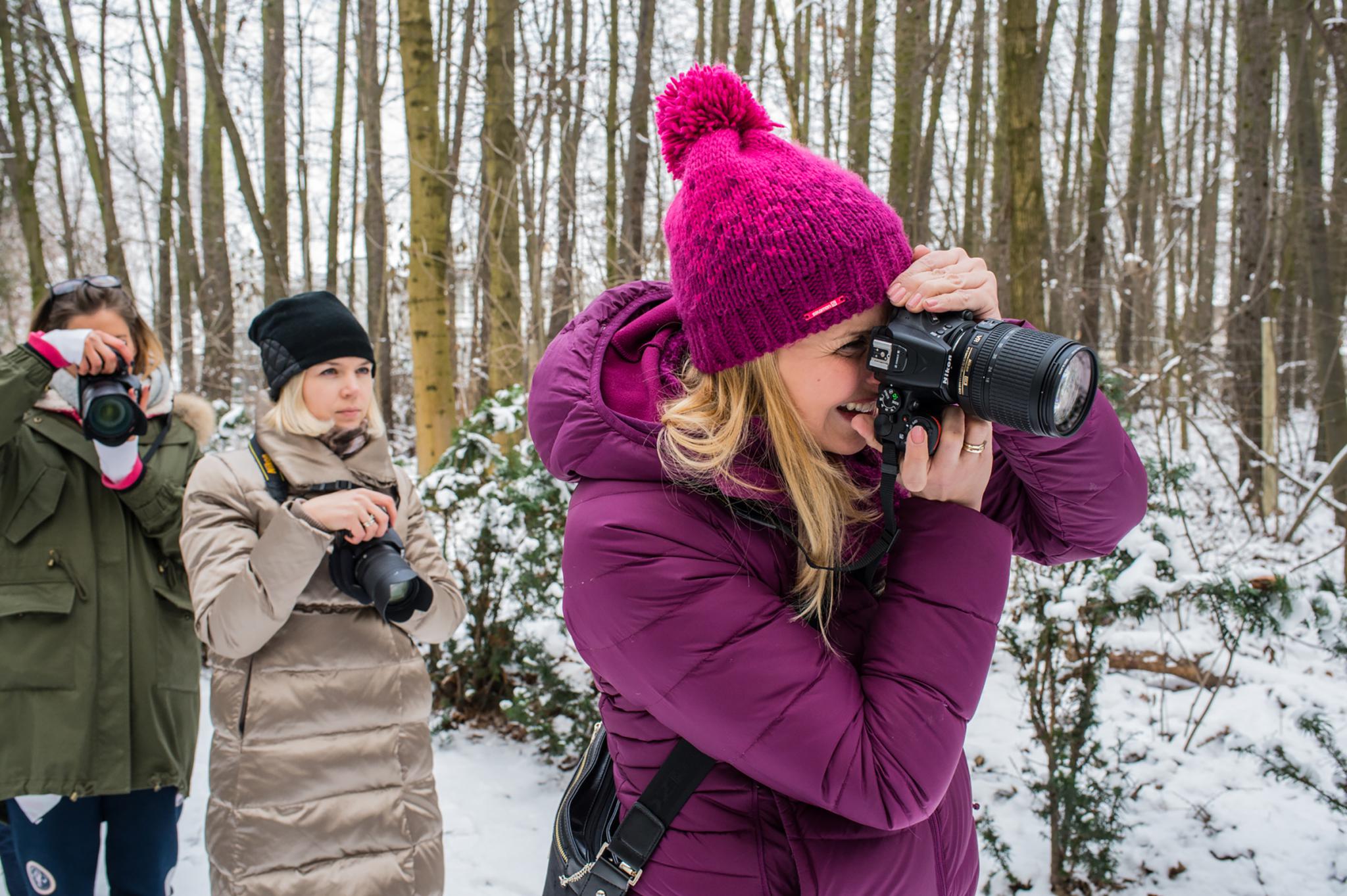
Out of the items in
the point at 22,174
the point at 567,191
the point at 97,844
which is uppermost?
the point at 22,174

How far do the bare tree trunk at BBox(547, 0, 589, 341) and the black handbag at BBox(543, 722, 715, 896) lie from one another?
165 inches

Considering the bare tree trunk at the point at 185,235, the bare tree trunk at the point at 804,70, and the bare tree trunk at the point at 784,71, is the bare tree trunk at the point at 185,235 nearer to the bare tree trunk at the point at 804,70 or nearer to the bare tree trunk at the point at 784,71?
the bare tree trunk at the point at 804,70

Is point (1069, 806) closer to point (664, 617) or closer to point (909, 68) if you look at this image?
point (664, 617)

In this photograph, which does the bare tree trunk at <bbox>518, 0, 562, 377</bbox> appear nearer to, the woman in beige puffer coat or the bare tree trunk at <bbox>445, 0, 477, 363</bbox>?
the bare tree trunk at <bbox>445, 0, 477, 363</bbox>

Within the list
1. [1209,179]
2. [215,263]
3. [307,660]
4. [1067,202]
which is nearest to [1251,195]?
[1209,179]

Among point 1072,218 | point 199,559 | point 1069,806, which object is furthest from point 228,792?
point 1072,218

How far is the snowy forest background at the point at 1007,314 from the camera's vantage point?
9.49 ft

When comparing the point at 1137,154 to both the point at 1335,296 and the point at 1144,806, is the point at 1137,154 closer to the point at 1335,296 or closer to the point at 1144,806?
the point at 1335,296

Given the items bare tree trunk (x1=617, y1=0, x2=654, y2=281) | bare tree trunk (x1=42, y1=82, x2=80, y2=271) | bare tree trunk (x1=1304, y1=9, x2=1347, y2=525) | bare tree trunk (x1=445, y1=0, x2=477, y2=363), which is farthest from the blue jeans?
bare tree trunk (x1=42, y1=82, x2=80, y2=271)

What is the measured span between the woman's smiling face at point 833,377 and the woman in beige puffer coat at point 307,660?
118 centimetres

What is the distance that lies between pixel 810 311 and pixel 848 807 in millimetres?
591

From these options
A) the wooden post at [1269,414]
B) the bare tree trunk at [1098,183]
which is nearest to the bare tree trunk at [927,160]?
the bare tree trunk at [1098,183]

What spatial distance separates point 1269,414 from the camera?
22.1 ft

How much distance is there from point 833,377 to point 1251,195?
8.53 meters
